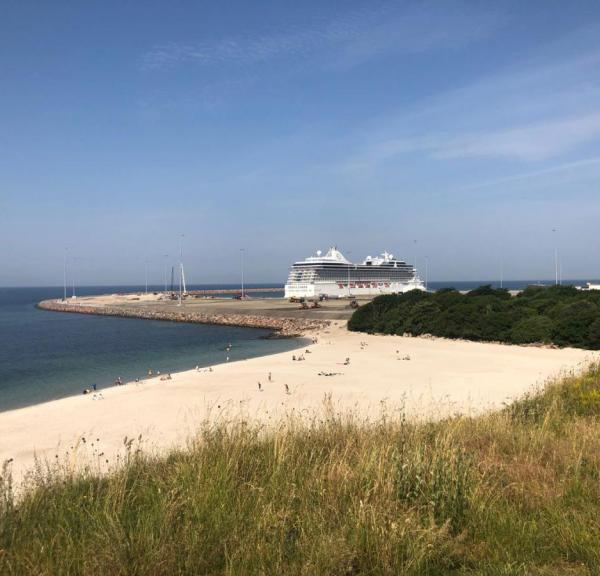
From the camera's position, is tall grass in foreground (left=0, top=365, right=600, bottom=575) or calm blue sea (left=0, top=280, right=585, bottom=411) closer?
tall grass in foreground (left=0, top=365, right=600, bottom=575)

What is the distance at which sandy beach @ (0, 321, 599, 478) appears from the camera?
40.7 ft

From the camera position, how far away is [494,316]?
121 feet

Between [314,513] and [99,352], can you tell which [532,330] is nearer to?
[99,352]

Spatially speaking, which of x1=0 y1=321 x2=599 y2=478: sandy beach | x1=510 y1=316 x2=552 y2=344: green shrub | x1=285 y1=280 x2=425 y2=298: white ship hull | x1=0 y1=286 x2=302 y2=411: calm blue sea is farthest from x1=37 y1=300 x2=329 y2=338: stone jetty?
x1=285 y1=280 x2=425 y2=298: white ship hull

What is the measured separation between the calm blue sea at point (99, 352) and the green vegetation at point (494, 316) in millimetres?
9144

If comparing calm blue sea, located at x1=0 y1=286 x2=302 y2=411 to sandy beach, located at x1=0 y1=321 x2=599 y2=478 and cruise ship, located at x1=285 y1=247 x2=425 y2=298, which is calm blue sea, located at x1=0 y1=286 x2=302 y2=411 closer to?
sandy beach, located at x1=0 y1=321 x2=599 y2=478

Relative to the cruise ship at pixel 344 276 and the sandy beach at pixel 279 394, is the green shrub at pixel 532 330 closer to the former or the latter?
the sandy beach at pixel 279 394

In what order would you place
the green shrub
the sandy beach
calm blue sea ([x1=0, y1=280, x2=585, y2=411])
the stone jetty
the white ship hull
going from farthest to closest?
the white ship hull < the stone jetty < the green shrub < calm blue sea ([x1=0, y1=280, x2=585, y2=411]) < the sandy beach

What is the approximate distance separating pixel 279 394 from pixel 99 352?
19684mm

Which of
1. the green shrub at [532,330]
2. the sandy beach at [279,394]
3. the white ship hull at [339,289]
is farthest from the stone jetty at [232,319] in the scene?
the white ship hull at [339,289]

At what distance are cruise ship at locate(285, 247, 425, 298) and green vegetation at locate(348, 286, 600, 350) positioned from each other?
138 feet

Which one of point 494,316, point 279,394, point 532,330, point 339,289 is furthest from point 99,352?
point 339,289

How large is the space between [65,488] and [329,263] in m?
90.3

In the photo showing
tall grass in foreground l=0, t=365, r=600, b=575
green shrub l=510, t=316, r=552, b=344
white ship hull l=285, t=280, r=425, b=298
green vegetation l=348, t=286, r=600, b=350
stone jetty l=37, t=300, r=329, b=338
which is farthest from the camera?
white ship hull l=285, t=280, r=425, b=298
